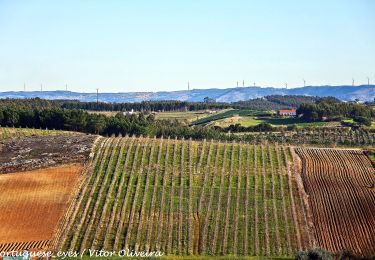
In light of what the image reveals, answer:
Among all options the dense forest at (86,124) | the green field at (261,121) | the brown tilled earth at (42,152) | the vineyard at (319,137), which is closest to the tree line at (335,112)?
the green field at (261,121)

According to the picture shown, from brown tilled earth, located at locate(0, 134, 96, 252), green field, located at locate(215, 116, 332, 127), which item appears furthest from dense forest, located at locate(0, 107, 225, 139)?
green field, located at locate(215, 116, 332, 127)

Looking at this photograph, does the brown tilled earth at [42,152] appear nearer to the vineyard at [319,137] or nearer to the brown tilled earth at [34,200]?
the brown tilled earth at [34,200]

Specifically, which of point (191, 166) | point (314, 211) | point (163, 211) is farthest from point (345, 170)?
point (163, 211)

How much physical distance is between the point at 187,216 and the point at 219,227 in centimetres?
405

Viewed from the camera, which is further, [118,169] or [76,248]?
[118,169]

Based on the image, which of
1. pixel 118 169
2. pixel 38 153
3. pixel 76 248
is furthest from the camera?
pixel 38 153

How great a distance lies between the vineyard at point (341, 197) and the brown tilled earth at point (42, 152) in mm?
31577

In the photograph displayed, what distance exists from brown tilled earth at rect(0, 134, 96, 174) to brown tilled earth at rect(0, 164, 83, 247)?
184 cm

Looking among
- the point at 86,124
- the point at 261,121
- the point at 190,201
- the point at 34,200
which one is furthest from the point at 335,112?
the point at 34,200

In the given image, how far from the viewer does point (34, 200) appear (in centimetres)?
5766

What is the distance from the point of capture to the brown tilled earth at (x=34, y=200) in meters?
51.8

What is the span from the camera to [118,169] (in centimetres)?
6419

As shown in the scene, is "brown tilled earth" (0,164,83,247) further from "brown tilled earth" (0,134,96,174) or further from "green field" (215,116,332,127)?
"green field" (215,116,332,127)

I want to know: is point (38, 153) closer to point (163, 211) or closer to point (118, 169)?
point (118, 169)
